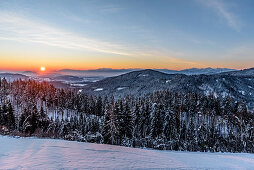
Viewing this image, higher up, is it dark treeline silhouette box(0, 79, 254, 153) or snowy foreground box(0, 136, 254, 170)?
snowy foreground box(0, 136, 254, 170)

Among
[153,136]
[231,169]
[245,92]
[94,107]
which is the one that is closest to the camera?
[231,169]

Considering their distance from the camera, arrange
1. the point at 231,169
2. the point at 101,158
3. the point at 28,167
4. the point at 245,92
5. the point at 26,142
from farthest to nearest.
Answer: the point at 245,92 < the point at 26,142 < the point at 231,169 < the point at 101,158 < the point at 28,167

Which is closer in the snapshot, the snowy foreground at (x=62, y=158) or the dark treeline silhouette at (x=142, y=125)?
the snowy foreground at (x=62, y=158)

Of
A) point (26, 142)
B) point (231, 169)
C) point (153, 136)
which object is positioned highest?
point (26, 142)

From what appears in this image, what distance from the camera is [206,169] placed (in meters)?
14.3

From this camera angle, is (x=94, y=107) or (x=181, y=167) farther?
(x=94, y=107)

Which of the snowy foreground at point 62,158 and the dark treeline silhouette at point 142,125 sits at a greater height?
the snowy foreground at point 62,158

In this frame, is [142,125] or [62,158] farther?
[142,125]

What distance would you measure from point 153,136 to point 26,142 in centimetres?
3086

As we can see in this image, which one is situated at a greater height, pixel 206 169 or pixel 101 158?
pixel 101 158

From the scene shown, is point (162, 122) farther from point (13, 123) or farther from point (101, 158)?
point (13, 123)

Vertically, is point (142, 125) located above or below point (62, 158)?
below

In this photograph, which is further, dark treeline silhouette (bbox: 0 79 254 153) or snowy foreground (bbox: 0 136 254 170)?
dark treeline silhouette (bbox: 0 79 254 153)

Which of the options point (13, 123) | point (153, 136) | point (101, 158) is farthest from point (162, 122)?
point (13, 123)
